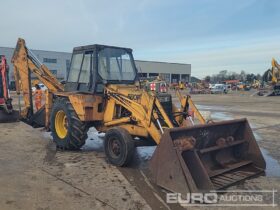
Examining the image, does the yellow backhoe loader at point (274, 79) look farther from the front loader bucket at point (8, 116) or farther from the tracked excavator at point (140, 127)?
the tracked excavator at point (140, 127)

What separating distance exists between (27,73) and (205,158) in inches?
262

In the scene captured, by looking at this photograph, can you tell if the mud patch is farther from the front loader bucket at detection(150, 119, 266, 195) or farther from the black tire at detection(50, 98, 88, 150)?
the black tire at detection(50, 98, 88, 150)

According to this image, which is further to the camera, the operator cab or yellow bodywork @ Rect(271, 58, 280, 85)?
yellow bodywork @ Rect(271, 58, 280, 85)

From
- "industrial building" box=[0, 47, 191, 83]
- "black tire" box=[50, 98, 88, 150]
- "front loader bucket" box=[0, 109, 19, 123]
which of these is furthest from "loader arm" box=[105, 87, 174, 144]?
"industrial building" box=[0, 47, 191, 83]

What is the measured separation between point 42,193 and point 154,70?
77.1 meters

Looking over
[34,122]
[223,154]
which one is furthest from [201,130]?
[34,122]

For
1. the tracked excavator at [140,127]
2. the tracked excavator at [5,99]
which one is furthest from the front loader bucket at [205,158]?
the tracked excavator at [5,99]

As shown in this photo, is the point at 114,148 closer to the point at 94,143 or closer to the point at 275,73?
the point at 94,143

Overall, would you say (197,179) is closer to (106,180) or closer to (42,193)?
(106,180)

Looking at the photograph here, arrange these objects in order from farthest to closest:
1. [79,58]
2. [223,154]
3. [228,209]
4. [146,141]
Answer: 1. [79,58]
2. [146,141]
3. [223,154]
4. [228,209]

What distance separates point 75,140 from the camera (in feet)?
26.9

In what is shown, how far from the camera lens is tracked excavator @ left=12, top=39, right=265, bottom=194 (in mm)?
5562

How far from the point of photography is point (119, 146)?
696cm

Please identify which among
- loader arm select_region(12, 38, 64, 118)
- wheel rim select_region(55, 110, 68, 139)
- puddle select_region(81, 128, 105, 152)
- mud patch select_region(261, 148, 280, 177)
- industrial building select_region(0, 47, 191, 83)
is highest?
industrial building select_region(0, 47, 191, 83)
